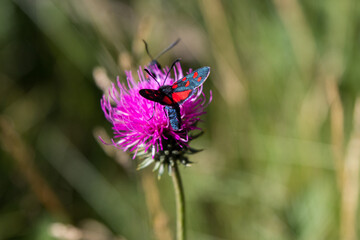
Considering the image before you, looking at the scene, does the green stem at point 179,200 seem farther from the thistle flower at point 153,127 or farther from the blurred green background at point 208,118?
the blurred green background at point 208,118

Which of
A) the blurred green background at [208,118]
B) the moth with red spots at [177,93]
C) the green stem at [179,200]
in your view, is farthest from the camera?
the blurred green background at [208,118]

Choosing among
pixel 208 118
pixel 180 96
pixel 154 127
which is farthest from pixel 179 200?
pixel 208 118

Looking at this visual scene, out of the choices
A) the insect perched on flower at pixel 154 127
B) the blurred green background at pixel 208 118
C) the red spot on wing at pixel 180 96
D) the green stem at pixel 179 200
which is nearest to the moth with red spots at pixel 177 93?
the red spot on wing at pixel 180 96

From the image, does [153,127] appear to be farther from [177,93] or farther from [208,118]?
[208,118]

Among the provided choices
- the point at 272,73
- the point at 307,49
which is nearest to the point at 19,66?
the point at 272,73

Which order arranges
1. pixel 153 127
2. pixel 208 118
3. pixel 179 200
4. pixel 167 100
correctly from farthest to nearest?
pixel 208 118, pixel 153 127, pixel 179 200, pixel 167 100

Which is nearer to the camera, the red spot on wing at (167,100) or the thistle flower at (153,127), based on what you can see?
the red spot on wing at (167,100)

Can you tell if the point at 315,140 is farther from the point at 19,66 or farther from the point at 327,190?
the point at 19,66
